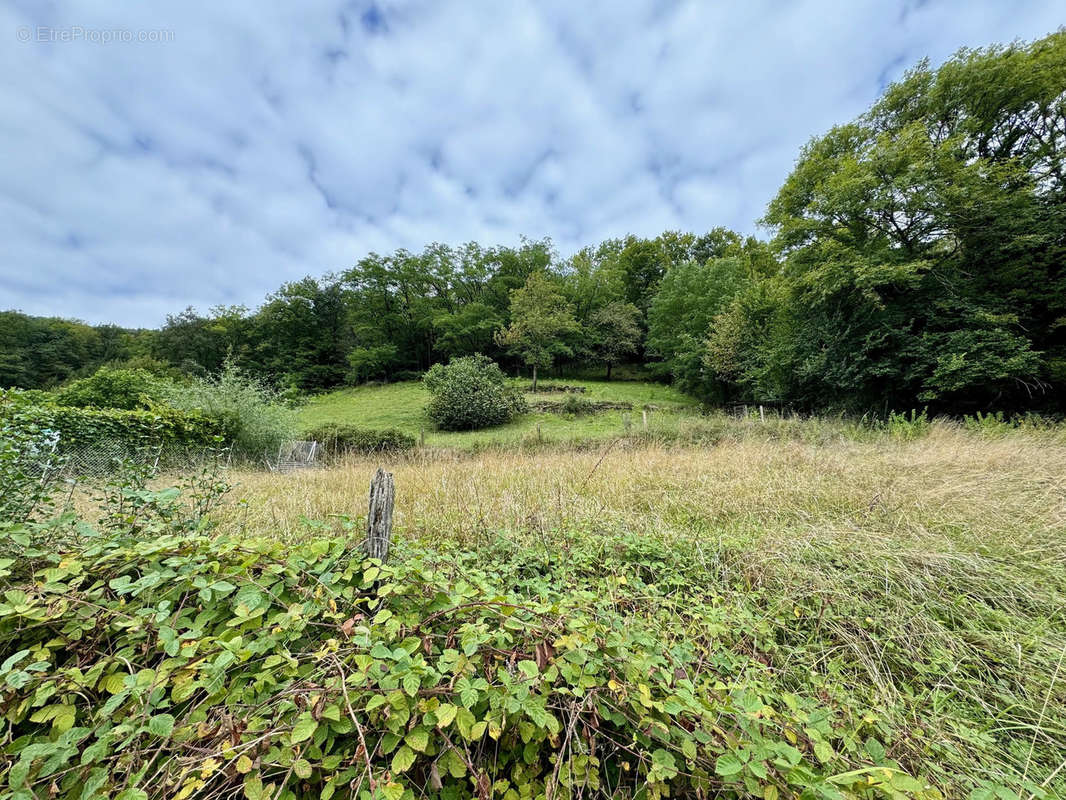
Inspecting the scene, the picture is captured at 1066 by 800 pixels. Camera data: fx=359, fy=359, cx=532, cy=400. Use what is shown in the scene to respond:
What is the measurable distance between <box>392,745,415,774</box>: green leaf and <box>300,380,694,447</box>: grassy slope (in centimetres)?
923

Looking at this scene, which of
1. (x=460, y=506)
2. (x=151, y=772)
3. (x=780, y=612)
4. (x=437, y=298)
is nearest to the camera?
(x=151, y=772)

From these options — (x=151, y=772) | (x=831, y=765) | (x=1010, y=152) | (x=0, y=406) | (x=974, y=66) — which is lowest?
(x=831, y=765)

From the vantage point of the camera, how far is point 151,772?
944 millimetres

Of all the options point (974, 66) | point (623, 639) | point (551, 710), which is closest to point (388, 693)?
point (551, 710)

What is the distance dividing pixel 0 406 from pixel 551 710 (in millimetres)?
4158

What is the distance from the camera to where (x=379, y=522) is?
1.72m

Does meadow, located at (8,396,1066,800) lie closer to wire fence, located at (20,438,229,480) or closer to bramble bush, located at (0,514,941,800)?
bramble bush, located at (0,514,941,800)

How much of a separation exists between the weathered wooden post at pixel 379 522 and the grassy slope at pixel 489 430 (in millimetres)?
8496

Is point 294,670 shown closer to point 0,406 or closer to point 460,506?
point 460,506

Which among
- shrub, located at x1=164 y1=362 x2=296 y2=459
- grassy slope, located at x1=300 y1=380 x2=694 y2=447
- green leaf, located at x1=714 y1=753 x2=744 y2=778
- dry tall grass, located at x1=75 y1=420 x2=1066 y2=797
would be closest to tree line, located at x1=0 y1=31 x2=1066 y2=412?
grassy slope, located at x1=300 y1=380 x2=694 y2=447

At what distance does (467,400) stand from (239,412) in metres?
7.19

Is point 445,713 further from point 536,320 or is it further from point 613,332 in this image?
point 613,332

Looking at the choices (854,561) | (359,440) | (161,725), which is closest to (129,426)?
(359,440)

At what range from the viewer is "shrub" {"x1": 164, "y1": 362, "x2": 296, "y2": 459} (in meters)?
9.15
